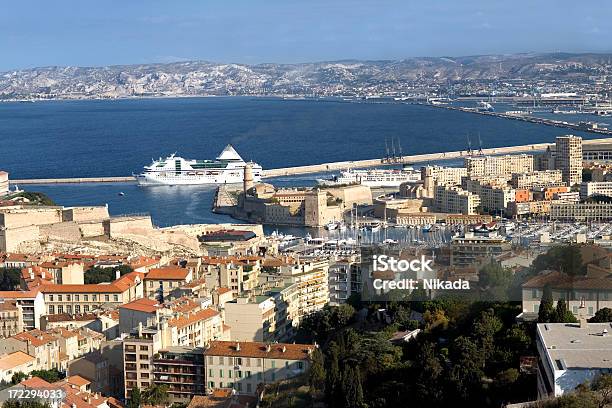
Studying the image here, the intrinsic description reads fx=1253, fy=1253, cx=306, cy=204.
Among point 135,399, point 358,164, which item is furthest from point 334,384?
point 358,164

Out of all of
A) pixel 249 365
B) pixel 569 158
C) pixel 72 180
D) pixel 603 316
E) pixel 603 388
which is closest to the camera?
pixel 603 388

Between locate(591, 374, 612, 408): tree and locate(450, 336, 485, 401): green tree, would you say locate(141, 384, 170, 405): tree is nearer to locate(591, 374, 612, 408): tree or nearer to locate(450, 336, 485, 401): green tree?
locate(450, 336, 485, 401): green tree

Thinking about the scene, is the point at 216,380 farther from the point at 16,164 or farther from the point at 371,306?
the point at 16,164

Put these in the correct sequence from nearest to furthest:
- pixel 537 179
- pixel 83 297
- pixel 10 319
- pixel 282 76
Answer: pixel 10 319, pixel 83 297, pixel 537 179, pixel 282 76

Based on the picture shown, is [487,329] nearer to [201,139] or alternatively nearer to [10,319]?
[10,319]

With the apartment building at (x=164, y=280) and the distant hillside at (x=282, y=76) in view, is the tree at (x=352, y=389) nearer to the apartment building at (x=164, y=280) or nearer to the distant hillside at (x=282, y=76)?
the apartment building at (x=164, y=280)

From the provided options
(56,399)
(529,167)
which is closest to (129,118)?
(529,167)

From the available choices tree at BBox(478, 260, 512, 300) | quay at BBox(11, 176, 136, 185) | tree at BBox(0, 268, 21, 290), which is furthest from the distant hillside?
tree at BBox(478, 260, 512, 300)
